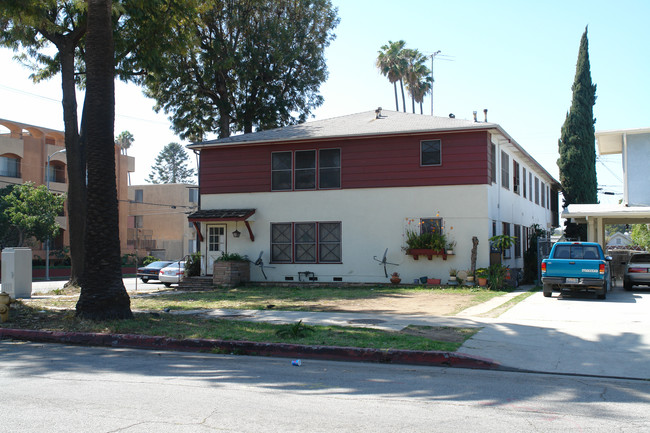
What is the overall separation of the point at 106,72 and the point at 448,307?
1031cm

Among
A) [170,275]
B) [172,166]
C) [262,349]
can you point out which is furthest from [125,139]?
[262,349]

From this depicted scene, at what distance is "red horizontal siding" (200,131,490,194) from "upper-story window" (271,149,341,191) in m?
0.25

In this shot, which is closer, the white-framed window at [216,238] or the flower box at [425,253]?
the flower box at [425,253]

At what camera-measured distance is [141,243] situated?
58.2 m

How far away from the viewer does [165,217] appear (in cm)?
6106

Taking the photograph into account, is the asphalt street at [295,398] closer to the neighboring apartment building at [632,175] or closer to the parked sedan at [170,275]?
the neighboring apartment building at [632,175]

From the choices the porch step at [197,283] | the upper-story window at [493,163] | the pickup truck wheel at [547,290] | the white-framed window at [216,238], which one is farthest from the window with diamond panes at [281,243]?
the pickup truck wheel at [547,290]

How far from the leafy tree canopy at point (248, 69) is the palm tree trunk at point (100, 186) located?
61.6 feet

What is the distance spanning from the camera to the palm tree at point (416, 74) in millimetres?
52594

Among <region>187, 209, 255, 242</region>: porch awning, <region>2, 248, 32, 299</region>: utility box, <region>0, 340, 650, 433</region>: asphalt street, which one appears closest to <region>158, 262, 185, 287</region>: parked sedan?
<region>187, 209, 255, 242</region>: porch awning

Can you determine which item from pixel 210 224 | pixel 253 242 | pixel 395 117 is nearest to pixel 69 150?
pixel 210 224

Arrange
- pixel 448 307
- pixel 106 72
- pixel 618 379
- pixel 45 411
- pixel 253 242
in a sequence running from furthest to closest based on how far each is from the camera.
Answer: pixel 253 242 → pixel 448 307 → pixel 106 72 → pixel 618 379 → pixel 45 411

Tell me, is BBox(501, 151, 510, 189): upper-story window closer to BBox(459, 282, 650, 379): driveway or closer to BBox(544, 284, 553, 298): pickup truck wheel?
BBox(544, 284, 553, 298): pickup truck wheel

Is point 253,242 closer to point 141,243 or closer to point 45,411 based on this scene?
point 45,411
